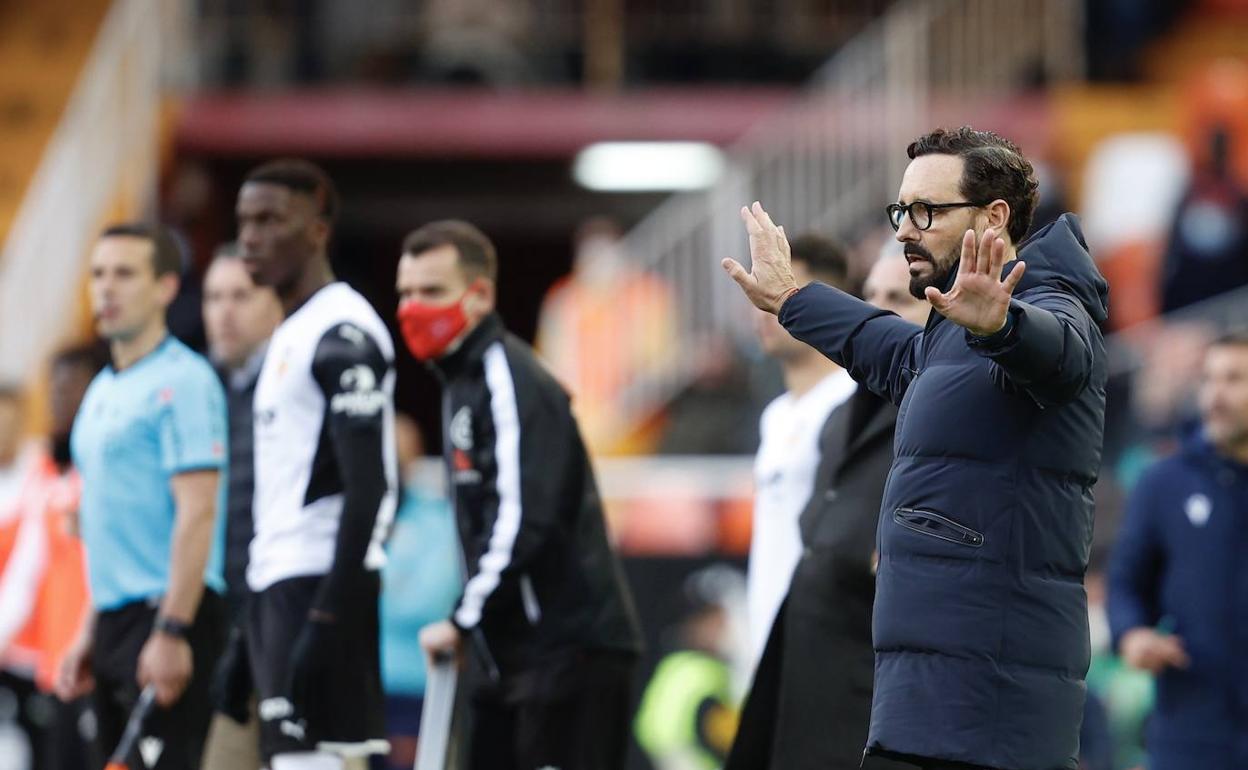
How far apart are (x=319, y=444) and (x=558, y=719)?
3.75 ft

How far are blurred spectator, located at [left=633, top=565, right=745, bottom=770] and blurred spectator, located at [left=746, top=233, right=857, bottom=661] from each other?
11.5 feet

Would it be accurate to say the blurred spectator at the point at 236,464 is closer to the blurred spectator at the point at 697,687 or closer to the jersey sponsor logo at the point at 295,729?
the jersey sponsor logo at the point at 295,729

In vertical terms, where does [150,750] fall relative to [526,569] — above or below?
below

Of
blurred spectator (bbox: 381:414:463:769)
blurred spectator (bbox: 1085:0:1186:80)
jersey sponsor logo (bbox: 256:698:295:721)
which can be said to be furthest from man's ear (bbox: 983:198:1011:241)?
blurred spectator (bbox: 1085:0:1186:80)

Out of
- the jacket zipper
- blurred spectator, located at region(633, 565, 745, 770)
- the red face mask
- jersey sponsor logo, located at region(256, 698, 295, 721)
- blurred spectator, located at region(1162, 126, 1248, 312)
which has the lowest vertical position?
blurred spectator, located at region(633, 565, 745, 770)

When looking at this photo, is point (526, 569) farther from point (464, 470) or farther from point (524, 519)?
point (464, 470)

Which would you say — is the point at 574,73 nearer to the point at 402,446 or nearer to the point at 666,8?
the point at 666,8

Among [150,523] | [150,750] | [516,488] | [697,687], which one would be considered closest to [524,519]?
[516,488]

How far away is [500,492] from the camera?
277 inches

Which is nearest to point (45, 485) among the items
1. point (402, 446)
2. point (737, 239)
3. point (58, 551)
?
point (58, 551)

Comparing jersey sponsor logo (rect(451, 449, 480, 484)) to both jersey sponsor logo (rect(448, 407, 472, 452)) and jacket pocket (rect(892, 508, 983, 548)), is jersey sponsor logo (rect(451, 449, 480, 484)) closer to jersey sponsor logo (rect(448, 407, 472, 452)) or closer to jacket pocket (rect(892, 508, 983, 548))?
jersey sponsor logo (rect(448, 407, 472, 452))

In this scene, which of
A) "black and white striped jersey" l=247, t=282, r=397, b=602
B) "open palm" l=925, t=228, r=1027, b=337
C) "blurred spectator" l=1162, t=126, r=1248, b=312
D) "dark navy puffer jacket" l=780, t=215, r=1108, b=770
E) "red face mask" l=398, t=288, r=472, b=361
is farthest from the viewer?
"blurred spectator" l=1162, t=126, r=1248, b=312

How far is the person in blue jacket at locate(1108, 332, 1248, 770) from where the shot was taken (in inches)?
299

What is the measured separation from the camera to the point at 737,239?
16.4 metres
